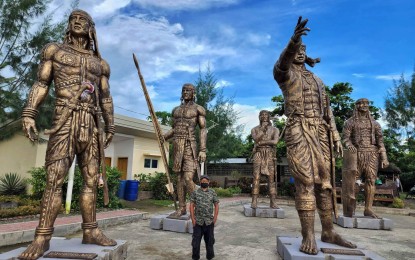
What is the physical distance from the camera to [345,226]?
271 inches

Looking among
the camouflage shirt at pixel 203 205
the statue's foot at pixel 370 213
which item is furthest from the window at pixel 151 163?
the camouflage shirt at pixel 203 205

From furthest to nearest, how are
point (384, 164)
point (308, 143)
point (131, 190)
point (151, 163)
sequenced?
point (151, 163) < point (131, 190) < point (384, 164) < point (308, 143)

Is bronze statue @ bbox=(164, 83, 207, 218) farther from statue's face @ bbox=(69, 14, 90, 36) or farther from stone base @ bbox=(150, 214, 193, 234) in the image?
statue's face @ bbox=(69, 14, 90, 36)

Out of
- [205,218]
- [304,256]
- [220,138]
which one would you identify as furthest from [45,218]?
[220,138]

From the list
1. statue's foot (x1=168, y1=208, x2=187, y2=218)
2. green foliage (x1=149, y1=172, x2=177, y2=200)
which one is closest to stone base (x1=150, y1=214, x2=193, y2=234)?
statue's foot (x1=168, y1=208, x2=187, y2=218)

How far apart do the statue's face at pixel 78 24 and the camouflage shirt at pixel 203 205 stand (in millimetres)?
2596

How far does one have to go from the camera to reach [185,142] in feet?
20.5

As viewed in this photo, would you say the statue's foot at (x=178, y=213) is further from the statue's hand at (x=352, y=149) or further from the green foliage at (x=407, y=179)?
the green foliage at (x=407, y=179)

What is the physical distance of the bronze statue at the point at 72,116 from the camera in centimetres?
341

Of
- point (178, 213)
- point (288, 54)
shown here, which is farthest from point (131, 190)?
point (288, 54)

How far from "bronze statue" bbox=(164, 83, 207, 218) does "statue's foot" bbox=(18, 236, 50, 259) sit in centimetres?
309

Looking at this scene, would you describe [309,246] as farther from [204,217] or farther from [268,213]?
[268,213]

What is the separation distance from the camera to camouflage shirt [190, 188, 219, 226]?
422 cm

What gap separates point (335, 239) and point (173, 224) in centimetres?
304
